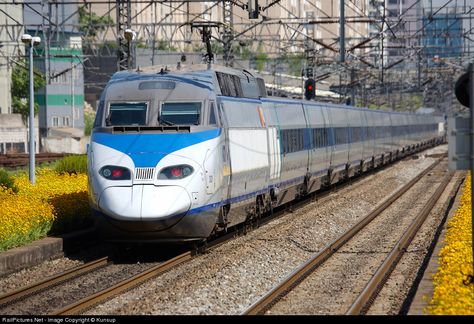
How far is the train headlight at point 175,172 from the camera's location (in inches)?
635

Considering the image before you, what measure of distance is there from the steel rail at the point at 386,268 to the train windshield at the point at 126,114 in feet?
15.8

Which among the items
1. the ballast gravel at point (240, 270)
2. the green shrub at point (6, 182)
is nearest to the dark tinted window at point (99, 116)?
the ballast gravel at point (240, 270)

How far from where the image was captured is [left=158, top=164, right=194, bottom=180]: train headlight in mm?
16141

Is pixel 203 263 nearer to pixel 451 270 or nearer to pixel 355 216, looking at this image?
pixel 451 270

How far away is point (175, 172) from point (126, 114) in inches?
70.8

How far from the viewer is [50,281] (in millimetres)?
14938

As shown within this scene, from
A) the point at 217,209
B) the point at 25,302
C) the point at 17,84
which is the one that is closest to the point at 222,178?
the point at 217,209

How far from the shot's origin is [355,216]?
25703 mm

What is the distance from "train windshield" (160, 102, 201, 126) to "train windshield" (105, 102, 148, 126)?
0.34 m

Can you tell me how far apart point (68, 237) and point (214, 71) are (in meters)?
4.12

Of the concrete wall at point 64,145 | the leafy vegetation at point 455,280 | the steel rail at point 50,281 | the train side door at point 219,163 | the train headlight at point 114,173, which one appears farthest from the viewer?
the concrete wall at point 64,145

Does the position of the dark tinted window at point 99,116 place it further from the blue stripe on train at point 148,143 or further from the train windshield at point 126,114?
the blue stripe on train at point 148,143

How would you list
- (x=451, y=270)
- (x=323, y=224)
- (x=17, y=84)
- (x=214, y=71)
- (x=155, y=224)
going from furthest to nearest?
(x=17, y=84)
(x=323, y=224)
(x=214, y=71)
(x=155, y=224)
(x=451, y=270)

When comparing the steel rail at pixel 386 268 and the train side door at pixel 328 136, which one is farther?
the train side door at pixel 328 136
